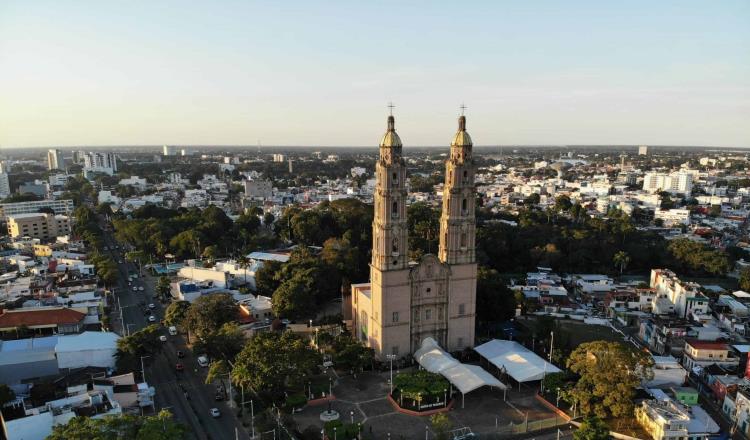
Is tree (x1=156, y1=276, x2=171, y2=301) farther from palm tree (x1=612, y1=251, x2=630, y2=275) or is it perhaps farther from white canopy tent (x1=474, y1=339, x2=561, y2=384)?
palm tree (x1=612, y1=251, x2=630, y2=275)

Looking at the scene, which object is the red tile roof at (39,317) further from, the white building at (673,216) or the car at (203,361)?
the white building at (673,216)

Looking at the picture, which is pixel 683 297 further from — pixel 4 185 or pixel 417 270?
pixel 4 185

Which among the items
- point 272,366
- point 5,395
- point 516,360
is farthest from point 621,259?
point 5,395

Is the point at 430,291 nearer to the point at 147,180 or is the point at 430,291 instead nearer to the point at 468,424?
the point at 468,424

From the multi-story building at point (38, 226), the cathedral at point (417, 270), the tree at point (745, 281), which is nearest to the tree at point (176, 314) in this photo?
the cathedral at point (417, 270)

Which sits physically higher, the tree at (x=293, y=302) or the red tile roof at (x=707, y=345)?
the tree at (x=293, y=302)

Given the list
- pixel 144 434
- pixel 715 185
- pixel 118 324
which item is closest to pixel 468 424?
pixel 144 434
